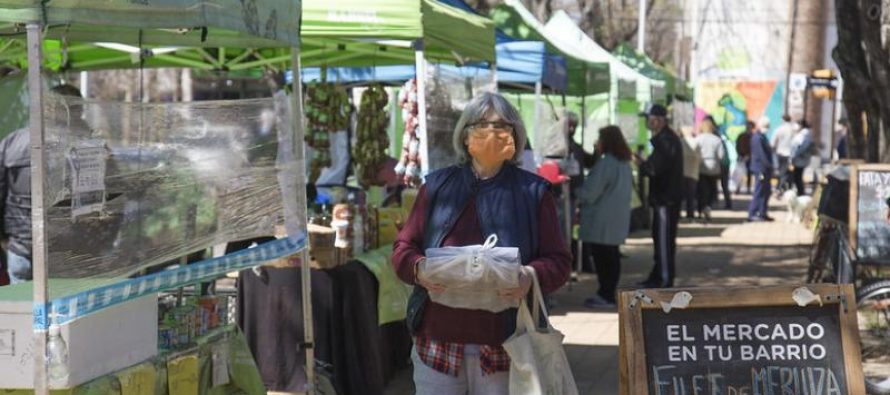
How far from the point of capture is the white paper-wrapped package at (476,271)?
470 centimetres

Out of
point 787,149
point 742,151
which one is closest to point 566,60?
point 787,149

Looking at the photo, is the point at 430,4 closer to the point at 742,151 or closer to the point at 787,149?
the point at 787,149

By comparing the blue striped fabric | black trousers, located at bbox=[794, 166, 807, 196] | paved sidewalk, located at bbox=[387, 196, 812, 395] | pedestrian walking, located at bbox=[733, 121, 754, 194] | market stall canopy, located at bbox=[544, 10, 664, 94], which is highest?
market stall canopy, located at bbox=[544, 10, 664, 94]

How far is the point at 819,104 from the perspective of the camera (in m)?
45.7

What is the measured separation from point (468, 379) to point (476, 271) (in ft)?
1.51

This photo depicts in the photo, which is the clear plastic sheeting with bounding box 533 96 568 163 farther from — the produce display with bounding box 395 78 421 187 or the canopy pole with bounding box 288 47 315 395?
the canopy pole with bounding box 288 47 315 395

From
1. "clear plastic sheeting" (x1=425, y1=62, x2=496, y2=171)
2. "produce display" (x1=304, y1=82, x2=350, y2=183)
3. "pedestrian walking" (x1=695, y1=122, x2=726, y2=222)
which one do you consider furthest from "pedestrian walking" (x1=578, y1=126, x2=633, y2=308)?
"pedestrian walking" (x1=695, y1=122, x2=726, y2=222)

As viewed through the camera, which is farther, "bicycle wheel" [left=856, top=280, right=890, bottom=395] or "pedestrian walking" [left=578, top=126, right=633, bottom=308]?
"pedestrian walking" [left=578, top=126, right=633, bottom=308]

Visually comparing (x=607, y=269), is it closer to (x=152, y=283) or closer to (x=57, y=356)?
(x=152, y=283)

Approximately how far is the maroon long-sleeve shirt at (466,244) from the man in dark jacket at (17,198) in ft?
11.5

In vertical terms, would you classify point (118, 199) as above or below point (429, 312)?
above

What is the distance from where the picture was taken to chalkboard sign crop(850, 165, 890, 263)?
30.5 feet

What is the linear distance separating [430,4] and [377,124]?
237 cm

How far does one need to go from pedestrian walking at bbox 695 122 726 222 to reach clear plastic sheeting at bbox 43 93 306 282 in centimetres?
1807
